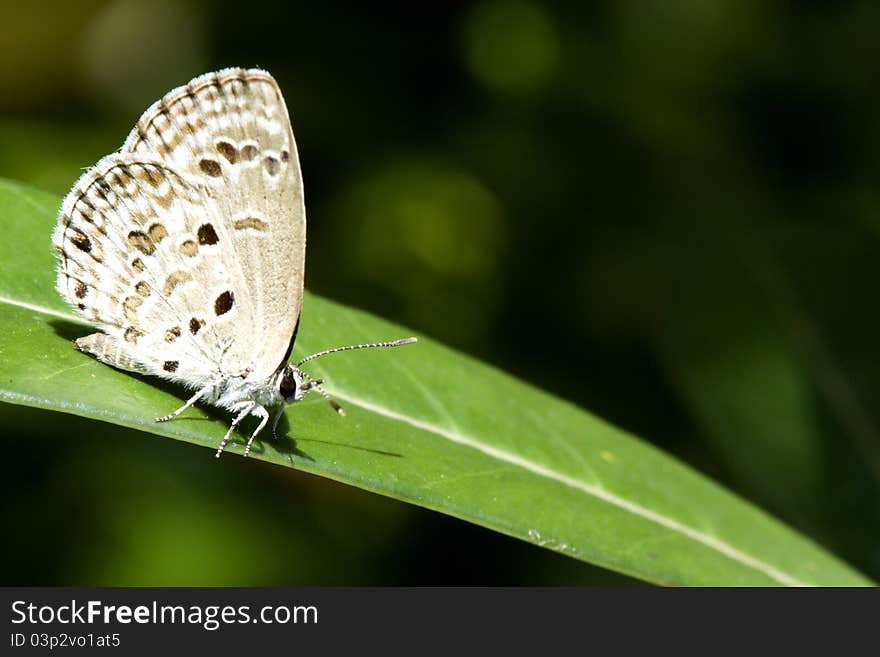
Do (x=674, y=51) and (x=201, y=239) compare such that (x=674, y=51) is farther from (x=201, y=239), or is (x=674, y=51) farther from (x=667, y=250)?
(x=201, y=239)

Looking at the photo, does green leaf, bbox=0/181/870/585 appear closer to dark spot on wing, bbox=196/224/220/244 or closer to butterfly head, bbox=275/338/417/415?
butterfly head, bbox=275/338/417/415

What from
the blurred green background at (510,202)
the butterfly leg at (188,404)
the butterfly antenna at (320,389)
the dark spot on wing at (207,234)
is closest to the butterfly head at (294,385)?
the butterfly antenna at (320,389)

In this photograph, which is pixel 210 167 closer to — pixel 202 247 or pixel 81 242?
pixel 202 247

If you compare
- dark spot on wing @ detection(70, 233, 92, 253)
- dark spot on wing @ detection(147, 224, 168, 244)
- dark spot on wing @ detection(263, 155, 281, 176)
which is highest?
dark spot on wing @ detection(263, 155, 281, 176)

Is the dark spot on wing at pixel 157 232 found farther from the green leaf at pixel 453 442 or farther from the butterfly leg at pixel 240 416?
the butterfly leg at pixel 240 416

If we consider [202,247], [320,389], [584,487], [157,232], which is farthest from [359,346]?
[584,487]

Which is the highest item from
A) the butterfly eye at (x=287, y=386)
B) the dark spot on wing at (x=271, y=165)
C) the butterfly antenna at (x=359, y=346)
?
the dark spot on wing at (x=271, y=165)

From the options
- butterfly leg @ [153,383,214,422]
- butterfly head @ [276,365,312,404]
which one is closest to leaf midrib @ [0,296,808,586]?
butterfly head @ [276,365,312,404]

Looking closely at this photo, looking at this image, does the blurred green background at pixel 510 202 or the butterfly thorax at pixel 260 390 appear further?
the blurred green background at pixel 510 202
